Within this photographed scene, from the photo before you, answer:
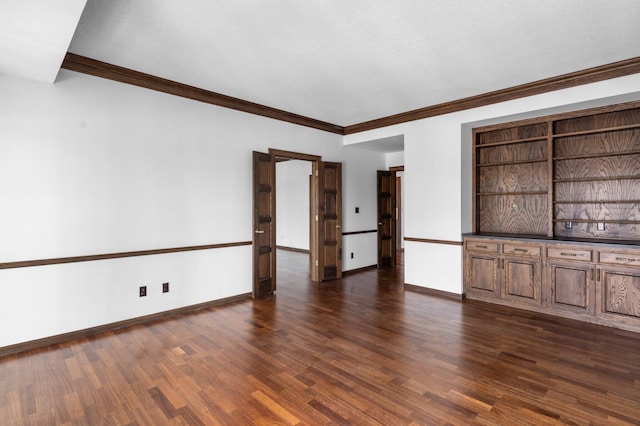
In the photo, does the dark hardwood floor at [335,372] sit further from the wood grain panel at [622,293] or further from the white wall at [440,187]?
the white wall at [440,187]

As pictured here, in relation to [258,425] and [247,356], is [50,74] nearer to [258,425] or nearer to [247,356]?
[247,356]

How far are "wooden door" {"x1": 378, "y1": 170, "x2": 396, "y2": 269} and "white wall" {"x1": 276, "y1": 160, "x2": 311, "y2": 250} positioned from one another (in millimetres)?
2490

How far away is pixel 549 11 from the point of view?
258 centimetres

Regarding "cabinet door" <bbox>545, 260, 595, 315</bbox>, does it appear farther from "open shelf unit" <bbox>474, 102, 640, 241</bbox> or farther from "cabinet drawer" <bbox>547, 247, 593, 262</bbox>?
"open shelf unit" <bbox>474, 102, 640, 241</bbox>

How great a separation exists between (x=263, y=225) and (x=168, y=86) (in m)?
2.12

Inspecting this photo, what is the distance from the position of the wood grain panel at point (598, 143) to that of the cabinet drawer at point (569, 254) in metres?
1.21

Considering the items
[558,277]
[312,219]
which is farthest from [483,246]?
[312,219]

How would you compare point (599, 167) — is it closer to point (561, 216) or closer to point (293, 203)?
point (561, 216)

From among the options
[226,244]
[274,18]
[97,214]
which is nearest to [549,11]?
[274,18]

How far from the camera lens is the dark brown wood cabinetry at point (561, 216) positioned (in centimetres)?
371

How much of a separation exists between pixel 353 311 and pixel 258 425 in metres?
2.29

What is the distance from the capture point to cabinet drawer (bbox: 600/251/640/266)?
3506 mm

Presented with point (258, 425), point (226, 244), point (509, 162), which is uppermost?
point (509, 162)

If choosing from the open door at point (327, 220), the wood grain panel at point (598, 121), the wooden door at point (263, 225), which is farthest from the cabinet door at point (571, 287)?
the wooden door at point (263, 225)
